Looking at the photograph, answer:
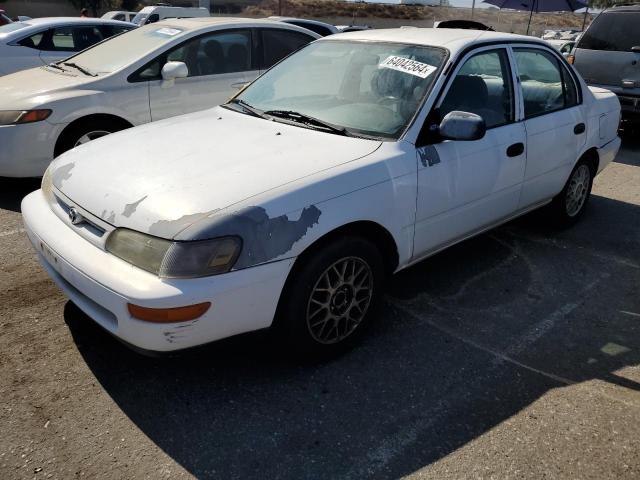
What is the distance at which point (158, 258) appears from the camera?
2375mm

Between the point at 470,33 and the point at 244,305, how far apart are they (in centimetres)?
258

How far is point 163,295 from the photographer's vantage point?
7.54 feet

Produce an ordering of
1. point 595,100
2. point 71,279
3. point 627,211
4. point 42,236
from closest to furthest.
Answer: point 71,279 → point 42,236 → point 595,100 → point 627,211

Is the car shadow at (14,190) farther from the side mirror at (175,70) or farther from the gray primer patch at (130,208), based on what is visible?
the gray primer patch at (130,208)

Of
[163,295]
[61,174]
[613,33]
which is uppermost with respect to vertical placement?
[613,33]

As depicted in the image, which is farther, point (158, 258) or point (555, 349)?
point (555, 349)

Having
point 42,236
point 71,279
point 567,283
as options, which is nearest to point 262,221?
point 71,279

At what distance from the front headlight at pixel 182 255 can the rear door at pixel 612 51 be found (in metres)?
7.88

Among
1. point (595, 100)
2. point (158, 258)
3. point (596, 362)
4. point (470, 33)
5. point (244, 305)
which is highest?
point (470, 33)

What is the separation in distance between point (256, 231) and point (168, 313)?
0.50m

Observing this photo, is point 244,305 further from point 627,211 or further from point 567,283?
point 627,211

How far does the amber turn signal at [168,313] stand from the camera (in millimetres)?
2312

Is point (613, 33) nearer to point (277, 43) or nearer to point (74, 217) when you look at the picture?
point (277, 43)

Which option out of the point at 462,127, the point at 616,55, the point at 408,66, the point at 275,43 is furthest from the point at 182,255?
the point at 616,55
